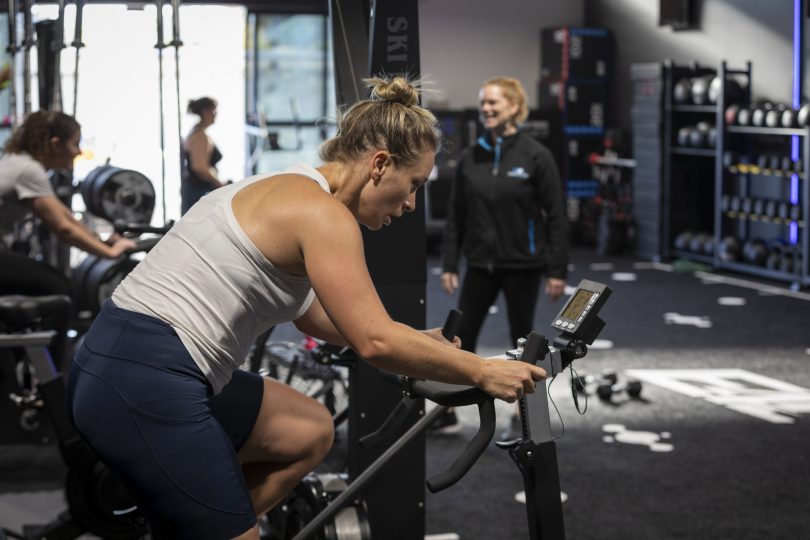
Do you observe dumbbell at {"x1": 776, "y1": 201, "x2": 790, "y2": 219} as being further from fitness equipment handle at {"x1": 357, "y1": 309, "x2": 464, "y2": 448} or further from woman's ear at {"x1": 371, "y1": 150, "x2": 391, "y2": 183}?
woman's ear at {"x1": 371, "y1": 150, "x2": 391, "y2": 183}

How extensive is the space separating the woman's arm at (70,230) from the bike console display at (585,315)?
2831 mm

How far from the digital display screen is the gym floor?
170cm

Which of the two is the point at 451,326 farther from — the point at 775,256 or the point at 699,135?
the point at 699,135

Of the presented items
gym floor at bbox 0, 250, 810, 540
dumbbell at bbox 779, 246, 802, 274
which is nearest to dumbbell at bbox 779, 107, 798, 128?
dumbbell at bbox 779, 246, 802, 274

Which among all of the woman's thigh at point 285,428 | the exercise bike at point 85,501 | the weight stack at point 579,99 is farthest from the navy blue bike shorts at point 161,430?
the weight stack at point 579,99

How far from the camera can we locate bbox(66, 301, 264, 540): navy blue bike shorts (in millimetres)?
2096

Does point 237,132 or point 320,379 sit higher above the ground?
point 237,132

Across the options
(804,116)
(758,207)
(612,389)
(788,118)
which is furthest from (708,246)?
(612,389)

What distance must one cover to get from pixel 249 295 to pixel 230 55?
12.2m

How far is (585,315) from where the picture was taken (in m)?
2.29

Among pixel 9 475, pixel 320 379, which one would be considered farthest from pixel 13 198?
pixel 320 379

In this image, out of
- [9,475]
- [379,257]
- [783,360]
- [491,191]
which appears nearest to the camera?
[379,257]

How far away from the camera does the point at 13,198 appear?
4.85 metres

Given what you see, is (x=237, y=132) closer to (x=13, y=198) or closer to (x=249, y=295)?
(x=13, y=198)
